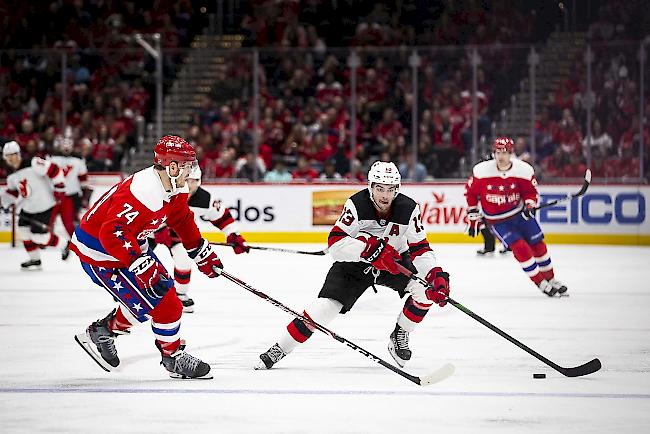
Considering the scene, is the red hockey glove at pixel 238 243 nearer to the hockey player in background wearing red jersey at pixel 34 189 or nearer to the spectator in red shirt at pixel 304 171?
the hockey player in background wearing red jersey at pixel 34 189

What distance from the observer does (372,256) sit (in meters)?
5.58

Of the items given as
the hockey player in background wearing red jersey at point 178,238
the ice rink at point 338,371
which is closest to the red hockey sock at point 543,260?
the ice rink at point 338,371

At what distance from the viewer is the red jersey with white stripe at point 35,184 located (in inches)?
457

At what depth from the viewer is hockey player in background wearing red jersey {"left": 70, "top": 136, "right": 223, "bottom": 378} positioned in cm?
505

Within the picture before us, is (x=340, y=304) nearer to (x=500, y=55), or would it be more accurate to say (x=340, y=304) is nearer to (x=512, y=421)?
(x=512, y=421)

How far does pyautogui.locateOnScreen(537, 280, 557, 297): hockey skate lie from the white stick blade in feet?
12.6

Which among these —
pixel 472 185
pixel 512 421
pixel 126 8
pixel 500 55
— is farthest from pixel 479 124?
pixel 512 421

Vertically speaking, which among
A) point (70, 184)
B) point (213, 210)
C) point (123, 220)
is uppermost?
point (123, 220)

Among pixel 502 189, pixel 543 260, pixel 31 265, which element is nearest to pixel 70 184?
pixel 31 265

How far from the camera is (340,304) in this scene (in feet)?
18.3

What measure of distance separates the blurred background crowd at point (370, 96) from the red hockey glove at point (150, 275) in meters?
9.01

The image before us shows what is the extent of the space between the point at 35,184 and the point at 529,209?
16.9 ft

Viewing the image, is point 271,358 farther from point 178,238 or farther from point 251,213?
point 251,213

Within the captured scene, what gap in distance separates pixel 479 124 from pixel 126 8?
627 cm
